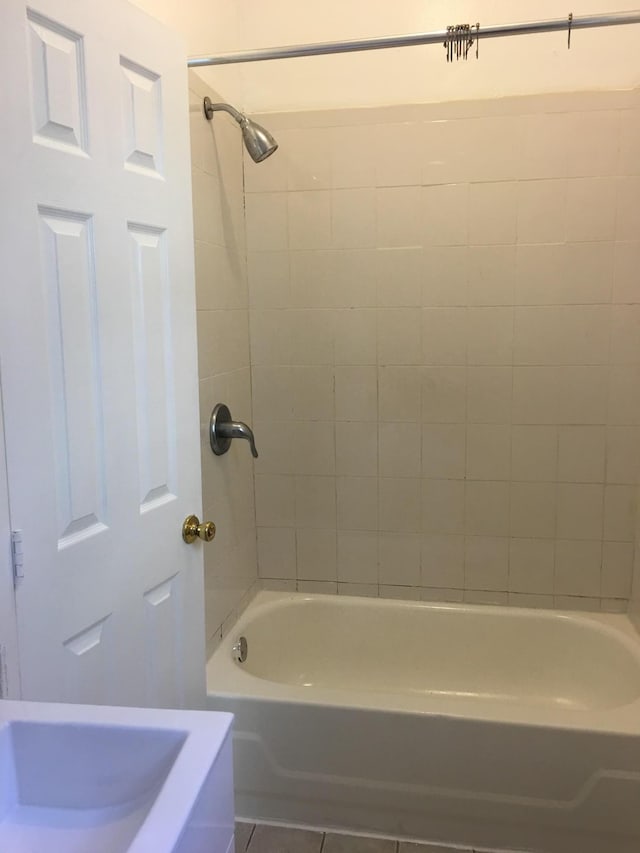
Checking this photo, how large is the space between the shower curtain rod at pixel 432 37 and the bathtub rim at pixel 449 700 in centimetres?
171

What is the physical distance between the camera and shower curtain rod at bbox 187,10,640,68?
1.70 metres

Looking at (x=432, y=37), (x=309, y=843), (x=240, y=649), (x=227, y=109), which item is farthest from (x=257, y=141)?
(x=309, y=843)

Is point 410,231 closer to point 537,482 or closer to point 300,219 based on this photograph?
point 300,219

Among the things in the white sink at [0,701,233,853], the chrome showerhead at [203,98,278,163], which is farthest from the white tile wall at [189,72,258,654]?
the white sink at [0,701,233,853]

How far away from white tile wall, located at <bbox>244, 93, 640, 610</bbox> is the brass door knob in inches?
40.4

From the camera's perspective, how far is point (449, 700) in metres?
2.01

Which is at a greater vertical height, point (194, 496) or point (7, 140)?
point (7, 140)

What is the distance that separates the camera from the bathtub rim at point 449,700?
190 cm

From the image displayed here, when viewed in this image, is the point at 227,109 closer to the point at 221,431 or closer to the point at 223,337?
the point at 223,337

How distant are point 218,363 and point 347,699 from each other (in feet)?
3.54

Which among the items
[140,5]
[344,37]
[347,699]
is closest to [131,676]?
[347,699]

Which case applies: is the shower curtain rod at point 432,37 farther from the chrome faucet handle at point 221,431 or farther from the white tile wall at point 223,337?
the chrome faucet handle at point 221,431

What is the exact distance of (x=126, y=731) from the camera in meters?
0.97

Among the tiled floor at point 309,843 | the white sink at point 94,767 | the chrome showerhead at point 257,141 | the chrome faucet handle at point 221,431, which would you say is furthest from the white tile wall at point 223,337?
the white sink at point 94,767
